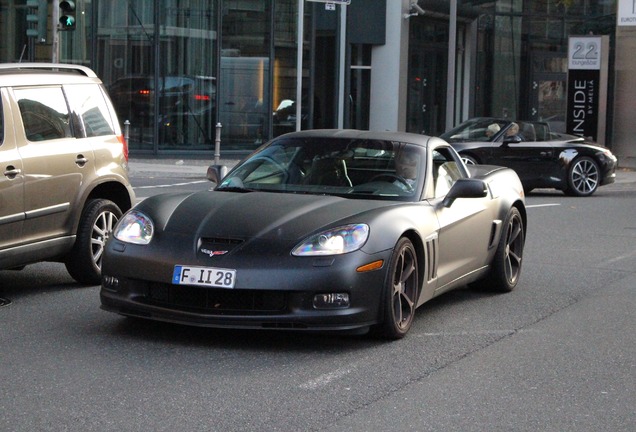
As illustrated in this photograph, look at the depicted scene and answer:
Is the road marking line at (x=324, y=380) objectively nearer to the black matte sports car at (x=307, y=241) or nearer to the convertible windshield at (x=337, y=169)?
the black matte sports car at (x=307, y=241)

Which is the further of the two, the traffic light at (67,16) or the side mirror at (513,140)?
the side mirror at (513,140)

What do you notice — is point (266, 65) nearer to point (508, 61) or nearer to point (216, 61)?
point (216, 61)

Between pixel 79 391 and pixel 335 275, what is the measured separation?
1.71 metres

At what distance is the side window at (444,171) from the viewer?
8.44 m

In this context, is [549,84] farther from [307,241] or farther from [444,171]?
[307,241]

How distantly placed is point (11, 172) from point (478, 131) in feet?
45.3

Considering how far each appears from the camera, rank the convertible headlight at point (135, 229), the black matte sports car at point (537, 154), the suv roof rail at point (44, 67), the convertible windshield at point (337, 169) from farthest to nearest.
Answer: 1. the black matte sports car at point (537, 154)
2. the suv roof rail at point (44, 67)
3. the convertible windshield at point (337, 169)
4. the convertible headlight at point (135, 229)

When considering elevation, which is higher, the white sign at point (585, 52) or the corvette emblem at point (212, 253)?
the white sign at point (585, 52)

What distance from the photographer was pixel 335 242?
7.04 meters

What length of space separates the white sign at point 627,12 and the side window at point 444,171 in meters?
20.7

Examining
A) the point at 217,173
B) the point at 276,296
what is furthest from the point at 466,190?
the point at 276,296

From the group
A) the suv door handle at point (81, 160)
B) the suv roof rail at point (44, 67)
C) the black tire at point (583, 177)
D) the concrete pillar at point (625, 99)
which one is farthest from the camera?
the concrete pillar at point (625, 99)

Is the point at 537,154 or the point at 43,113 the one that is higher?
the point at 43,113

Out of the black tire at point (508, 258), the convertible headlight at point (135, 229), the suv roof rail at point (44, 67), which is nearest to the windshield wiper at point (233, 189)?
the convertible headlight at point (135, 229)
